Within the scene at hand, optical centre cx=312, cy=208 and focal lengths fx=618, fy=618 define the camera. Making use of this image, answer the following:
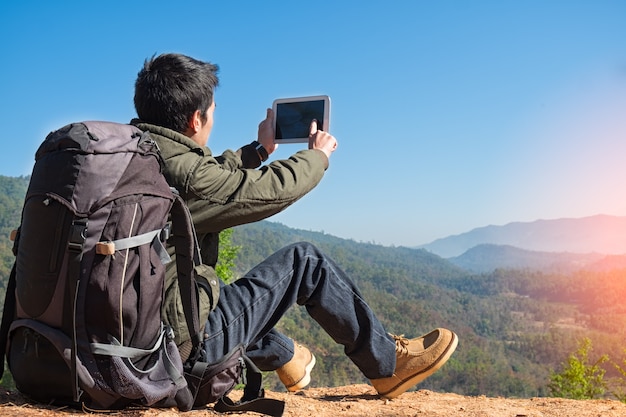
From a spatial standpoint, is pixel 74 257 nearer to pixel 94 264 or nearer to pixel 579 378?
pixel 94 264

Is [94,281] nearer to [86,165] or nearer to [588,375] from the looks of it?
[86,165]

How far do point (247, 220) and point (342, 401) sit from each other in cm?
157

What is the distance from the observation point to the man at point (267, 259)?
2809 millimetres

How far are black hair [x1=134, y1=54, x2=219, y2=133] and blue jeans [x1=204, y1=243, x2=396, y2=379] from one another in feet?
2.82

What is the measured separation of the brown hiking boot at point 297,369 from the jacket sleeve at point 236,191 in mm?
1216

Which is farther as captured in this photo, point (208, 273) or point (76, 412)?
point (208, 273)

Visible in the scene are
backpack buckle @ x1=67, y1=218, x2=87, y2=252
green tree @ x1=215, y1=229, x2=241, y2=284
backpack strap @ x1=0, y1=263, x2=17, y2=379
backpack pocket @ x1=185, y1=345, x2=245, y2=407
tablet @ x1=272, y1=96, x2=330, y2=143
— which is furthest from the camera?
green tree @ x1=215, y1=229, x2=241, y2=284

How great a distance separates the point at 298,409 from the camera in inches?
137

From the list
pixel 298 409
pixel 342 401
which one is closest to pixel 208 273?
pixel 298 409

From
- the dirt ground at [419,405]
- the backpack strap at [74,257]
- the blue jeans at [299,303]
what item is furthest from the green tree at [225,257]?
the backpack strap at [74,257]

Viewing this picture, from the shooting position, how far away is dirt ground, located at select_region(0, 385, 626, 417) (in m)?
3.46

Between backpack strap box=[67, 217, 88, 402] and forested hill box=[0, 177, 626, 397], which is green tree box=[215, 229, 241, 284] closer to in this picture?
backpack strap box=[67, 217, 88, 402]

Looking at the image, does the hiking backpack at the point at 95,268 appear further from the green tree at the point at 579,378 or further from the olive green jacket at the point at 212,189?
the green tree at the point at 579,378

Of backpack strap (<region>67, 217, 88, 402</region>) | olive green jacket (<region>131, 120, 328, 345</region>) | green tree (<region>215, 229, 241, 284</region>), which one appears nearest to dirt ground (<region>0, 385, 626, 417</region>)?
olive green jacket (<region>131, 120, 328, 345</region>)
